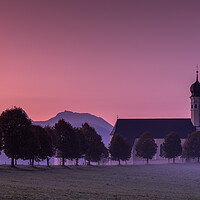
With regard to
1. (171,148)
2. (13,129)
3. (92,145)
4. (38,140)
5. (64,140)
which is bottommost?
(171,148)

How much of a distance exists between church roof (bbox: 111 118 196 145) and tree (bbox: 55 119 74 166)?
303 ft

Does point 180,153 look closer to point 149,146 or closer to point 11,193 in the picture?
point 149,146

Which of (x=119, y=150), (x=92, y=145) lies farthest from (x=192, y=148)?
(x=92, y=145)

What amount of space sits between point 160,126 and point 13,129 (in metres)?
128

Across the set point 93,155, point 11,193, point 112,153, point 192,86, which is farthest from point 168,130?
point 11,193

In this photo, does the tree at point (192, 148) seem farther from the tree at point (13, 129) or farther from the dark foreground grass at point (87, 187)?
the dark foreground grass at point (87, 187)

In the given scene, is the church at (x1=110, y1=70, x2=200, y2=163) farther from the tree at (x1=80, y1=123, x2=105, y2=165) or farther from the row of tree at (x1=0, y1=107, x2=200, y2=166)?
the tree at (x1=80, y1=123, x2=105, y2=165)

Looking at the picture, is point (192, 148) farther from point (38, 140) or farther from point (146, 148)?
point (38, 140)

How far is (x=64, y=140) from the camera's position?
96312 millimetres

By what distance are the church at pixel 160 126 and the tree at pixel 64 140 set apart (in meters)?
89.1

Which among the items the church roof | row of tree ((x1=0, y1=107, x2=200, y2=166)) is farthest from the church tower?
row of tree ((x1=0, y1=107, x2=200, y2=166))

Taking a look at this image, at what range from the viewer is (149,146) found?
148 metres

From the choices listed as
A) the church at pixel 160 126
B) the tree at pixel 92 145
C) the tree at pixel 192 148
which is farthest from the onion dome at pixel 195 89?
the tree at pixel 92 145

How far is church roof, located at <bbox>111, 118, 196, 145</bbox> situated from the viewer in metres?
190
